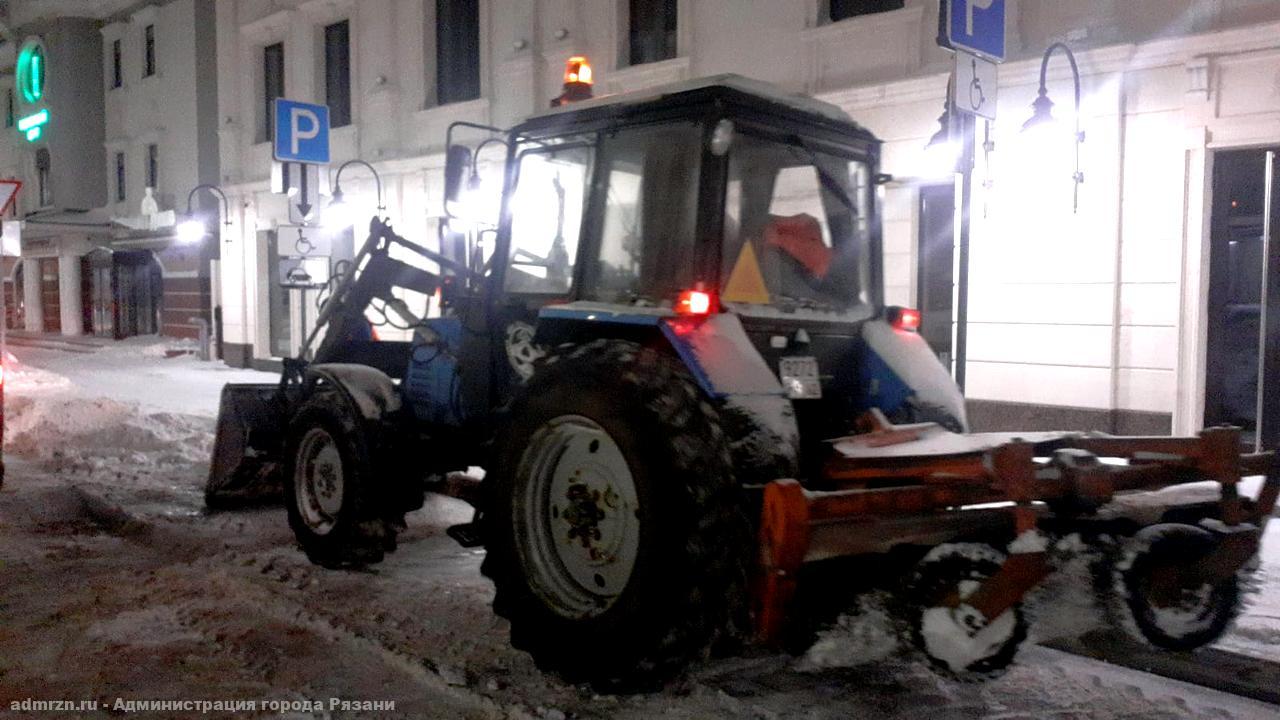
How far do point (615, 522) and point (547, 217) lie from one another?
1636 millimetres

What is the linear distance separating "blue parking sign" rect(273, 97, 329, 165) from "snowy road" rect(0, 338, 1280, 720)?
6.36m

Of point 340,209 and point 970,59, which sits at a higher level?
point 970,59

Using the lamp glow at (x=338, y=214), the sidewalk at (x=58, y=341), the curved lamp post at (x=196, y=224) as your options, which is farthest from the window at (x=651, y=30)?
the sidewalk at (x=58, y=341)

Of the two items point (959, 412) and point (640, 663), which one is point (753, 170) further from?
point (640, 663)

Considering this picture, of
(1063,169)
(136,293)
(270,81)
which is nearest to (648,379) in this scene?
(1063,169)

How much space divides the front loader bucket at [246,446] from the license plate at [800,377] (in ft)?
13.7

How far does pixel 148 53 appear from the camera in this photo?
2472cm

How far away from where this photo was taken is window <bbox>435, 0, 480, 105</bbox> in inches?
614

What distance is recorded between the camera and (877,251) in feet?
17.5

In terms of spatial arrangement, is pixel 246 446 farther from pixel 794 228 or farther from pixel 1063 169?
pixel 1063 169

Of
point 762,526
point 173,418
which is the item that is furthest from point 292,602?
point 173,418

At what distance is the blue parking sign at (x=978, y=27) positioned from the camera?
7059 mm

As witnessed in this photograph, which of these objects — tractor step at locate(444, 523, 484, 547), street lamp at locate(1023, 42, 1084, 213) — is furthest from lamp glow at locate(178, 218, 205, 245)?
tractor step at locate(444, 523, 484, 547)

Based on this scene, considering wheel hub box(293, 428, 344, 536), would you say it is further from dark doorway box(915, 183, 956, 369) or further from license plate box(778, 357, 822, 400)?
dark doorway box(915, 183, 956, 369)
